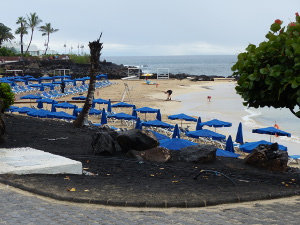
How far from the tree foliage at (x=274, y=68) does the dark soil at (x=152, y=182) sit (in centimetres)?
200

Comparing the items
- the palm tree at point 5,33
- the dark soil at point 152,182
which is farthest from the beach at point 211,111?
the palm tree at point 5,33

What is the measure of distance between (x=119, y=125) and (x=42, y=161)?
16.7 m

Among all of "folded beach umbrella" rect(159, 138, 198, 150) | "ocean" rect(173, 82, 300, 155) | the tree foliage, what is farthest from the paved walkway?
"ocean" rect(173, 82, 300, 155)

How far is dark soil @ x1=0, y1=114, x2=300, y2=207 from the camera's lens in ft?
29.1

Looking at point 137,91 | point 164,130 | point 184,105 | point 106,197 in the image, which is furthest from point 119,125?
point 137,91

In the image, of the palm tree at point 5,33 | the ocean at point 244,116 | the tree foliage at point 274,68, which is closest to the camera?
the tree foliage at point 274,68

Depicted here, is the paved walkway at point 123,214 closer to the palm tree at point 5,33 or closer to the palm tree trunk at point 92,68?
the palm tree trunk at point 92,68

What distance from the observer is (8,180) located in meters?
9.73

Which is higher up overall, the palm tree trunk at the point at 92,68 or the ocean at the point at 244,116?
→ the palm tree trunk at the point at 92,68

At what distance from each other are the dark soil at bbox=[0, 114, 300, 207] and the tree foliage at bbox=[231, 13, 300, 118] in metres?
2.00

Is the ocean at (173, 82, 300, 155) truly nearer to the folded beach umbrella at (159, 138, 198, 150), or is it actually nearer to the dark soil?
the folded beach umbrella at (159, 138, 198, 150)

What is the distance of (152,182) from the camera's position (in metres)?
10.5

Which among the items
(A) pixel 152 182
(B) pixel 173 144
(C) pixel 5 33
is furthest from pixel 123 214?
(C) pixel 5 33

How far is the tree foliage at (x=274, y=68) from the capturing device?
418 inches
